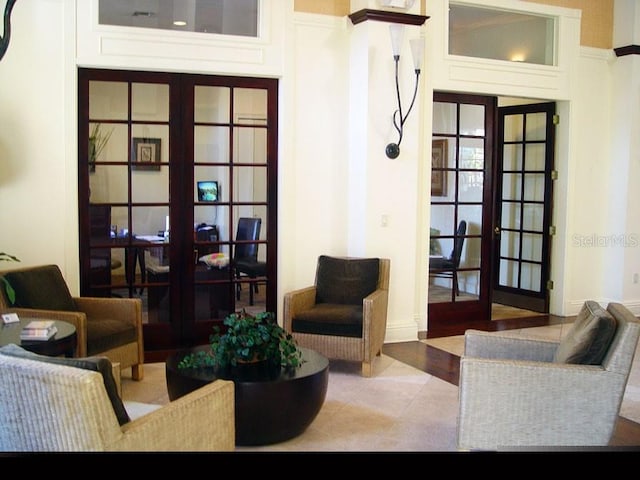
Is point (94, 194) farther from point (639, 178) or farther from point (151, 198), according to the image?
point (639, 178)

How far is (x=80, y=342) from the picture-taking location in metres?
3.90

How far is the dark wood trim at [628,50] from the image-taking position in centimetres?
681

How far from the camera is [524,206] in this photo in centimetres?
739

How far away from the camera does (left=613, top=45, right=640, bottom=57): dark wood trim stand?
268 inches

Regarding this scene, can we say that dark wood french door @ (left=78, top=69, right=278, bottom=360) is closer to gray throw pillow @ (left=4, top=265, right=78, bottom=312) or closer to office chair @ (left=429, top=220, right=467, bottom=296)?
gray throw pillow @ (left=4, top=265, right=78, bottom=312)

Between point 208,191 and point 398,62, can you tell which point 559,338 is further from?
point 208,191

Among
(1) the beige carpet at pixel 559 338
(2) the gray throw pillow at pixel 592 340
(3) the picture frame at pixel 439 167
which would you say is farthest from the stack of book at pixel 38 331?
(3) the picture frame at pixel 439 167

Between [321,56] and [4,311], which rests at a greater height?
[321,56]

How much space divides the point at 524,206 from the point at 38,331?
5.51m

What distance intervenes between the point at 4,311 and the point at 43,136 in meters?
1.45

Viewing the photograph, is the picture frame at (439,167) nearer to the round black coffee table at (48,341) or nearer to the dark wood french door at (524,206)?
the dark wood french door at (524,206)

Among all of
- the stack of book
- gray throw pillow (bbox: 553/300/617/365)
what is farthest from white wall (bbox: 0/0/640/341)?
gray throw pillow (bbox: 553/300/617/365)

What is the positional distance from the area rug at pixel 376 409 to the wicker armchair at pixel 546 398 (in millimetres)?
308
